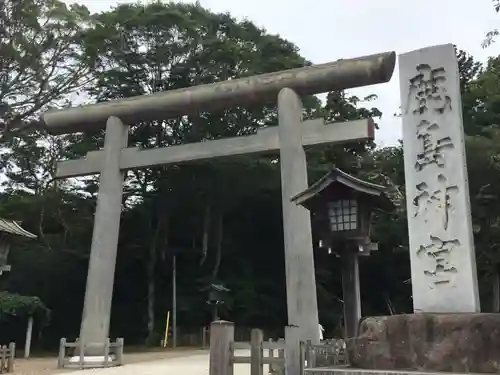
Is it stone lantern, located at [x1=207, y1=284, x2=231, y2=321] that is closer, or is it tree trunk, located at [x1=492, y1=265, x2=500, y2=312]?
tree trunk, located at [x1=492, y1=265, x2=500, y2=312]

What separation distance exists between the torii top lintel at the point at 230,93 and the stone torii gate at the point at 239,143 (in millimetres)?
25

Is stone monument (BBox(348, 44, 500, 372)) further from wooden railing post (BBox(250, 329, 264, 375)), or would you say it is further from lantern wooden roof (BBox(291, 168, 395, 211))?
lantern wooden roof (BBox(291, 168, 395, 211))

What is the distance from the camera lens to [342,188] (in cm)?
901

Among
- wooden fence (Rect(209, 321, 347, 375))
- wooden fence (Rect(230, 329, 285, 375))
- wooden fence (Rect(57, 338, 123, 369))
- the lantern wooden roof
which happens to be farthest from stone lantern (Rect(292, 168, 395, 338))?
wooden fence (Rect(57, 338, 123, 369))

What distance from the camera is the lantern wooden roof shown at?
8820 mm

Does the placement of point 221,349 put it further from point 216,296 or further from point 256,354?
point 216,296

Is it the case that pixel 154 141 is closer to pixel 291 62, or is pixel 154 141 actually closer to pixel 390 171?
pixel 291 62

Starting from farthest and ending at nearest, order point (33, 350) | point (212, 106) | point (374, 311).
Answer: point (374, 311) → point (33, 350) → point (212, 106)

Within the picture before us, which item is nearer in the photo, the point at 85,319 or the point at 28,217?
the point at 85,319

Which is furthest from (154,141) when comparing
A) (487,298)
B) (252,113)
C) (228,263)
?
(487,298)

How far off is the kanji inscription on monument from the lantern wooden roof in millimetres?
1685

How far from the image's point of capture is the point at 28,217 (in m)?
25.5

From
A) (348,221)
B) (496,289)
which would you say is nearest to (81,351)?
(348,221)

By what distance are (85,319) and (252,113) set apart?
13357 millimetres
